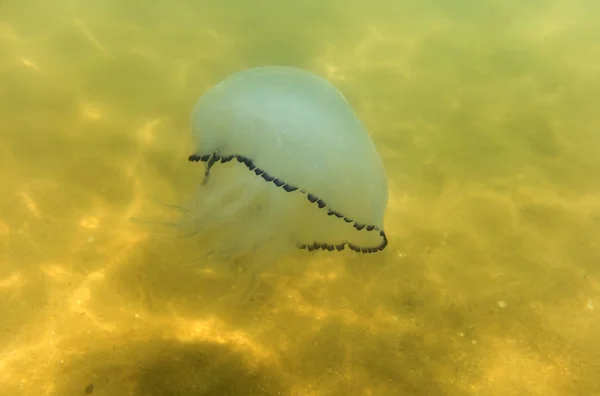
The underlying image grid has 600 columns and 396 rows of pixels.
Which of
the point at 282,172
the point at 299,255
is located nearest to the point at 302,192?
the point at 282,172

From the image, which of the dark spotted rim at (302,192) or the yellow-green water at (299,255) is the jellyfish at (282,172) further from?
the yellow-green water at (299,255)

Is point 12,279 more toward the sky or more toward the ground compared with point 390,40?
more toward the ground

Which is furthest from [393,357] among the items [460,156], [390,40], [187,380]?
[390,40]

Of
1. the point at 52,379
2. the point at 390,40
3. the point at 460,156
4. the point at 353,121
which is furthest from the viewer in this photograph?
the point at 390,40

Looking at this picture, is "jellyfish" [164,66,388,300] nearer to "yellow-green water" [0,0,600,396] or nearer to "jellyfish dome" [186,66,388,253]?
"jellyfish dome" [186,66,388,253]

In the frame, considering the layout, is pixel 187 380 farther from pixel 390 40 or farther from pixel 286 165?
pixel 390 40

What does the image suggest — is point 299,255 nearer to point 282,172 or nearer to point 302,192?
point 302,192

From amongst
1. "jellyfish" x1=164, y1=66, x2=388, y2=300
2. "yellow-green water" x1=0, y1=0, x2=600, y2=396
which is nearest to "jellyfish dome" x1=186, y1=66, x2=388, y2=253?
"jellyfish" x1=164, y1=66, x2=388, y2=300
